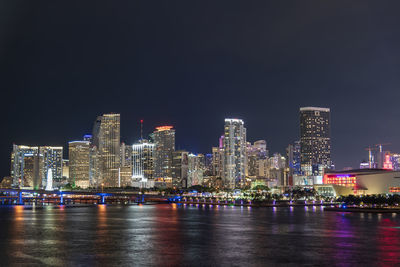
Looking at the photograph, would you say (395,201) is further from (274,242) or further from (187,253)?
(187,253)

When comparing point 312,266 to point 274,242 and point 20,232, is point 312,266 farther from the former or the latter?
point 20,232

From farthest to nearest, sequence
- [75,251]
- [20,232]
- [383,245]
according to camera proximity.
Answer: [20,232] < [383,245] < [75,251]

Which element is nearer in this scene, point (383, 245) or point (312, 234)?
point (383, 245)

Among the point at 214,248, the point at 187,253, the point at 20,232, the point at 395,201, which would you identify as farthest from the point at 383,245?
the point at 395,201

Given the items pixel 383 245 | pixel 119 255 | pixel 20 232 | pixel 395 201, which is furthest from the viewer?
pixel 395 201

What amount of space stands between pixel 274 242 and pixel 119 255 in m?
19.0

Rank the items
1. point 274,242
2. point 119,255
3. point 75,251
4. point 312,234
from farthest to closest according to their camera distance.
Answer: point 312,234 < point 274,242 < point 75,251 < point 119,255

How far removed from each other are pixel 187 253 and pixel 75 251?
1131 centimetres

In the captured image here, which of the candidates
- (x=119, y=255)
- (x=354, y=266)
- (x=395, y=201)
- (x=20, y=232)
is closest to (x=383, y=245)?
(x=354, y=266)

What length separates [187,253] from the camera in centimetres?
4503

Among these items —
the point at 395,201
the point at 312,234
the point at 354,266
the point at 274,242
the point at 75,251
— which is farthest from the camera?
the point at 395,201

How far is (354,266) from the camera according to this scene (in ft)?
122

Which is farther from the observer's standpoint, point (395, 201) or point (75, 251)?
point (395, 201)

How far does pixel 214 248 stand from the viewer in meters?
48.8
